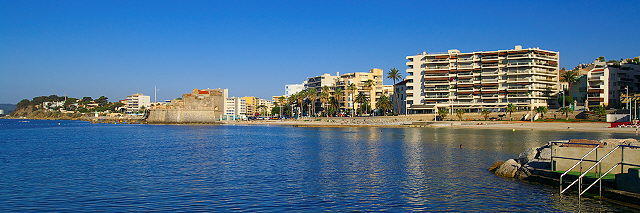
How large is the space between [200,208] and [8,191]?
10.7 metres

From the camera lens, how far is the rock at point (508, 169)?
2799cm

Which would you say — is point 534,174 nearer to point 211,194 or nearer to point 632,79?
point 211,194

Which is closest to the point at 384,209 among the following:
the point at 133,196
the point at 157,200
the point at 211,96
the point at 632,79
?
the point at 157,200

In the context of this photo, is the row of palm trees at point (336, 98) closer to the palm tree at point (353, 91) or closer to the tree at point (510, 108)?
the palm tree at point (353, 91)

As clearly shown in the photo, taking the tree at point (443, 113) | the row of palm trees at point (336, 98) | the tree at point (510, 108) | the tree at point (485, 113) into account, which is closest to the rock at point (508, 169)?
the tree at point (510, 108)

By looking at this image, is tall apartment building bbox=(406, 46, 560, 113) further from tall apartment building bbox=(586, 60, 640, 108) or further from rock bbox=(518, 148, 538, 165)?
rock bbox=(518, 148, 538, 165)

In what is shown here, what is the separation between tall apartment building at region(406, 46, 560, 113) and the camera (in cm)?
12988

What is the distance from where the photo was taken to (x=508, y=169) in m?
28.4

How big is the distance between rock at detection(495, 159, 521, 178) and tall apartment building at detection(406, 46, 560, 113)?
103741 millimetres

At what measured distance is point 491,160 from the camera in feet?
124

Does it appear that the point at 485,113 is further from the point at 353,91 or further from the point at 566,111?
the point at 353,91

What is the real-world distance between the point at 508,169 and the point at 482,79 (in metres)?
113

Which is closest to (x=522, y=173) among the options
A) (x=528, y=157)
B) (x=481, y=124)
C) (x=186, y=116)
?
(x=528, y=157)

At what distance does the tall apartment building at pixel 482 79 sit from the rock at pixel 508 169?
10374 centimetres
